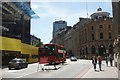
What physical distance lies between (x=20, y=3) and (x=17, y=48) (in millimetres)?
29581

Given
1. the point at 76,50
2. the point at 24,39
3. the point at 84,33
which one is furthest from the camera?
the point at 76,50

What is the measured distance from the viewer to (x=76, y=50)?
128000 millimetres

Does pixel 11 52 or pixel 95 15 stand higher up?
pixel 95 15

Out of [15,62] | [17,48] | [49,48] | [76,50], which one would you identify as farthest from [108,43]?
[15,62]

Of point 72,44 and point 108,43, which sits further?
point 72,44

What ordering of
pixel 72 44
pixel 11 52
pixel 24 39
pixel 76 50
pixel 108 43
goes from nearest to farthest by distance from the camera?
pixel 11 52 → pixel 24 39 → pixel 108 43 → pixel 76 50 → pixel 72 44

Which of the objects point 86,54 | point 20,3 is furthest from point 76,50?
point 20,3

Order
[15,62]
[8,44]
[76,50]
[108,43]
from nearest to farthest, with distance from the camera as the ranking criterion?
[15,62], [8,44], [108,43], [76,50]

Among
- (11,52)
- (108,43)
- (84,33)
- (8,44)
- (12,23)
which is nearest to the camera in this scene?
(8,44)

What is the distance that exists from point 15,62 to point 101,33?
2762 inches

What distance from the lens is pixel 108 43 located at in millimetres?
100938

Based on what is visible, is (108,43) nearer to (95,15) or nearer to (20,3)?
(95,15)

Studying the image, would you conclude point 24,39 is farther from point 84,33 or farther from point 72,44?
point 72,44

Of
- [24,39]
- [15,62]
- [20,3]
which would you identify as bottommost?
[15,62]
